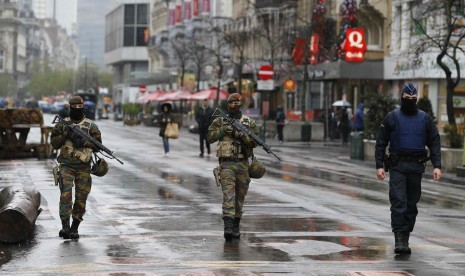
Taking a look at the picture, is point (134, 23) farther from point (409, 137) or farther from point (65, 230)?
point (409, 137)

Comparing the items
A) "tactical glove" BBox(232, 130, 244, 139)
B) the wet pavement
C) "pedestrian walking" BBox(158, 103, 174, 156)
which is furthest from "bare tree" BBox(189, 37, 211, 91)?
"tactical glove" BBox(232, 130, 244, 139)

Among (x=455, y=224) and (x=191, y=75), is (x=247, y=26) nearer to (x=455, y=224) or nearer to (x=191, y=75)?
(x=191, y=75)

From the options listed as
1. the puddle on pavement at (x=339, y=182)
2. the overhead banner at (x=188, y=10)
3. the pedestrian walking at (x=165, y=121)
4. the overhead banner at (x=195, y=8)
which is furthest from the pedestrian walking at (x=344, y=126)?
the overhead banner at (x=188, y=10)

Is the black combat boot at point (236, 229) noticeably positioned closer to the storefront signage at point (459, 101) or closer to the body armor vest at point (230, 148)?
the body armor vest at point (230, 148)

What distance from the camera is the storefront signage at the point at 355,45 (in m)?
53.9

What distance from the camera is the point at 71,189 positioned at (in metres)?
14.0

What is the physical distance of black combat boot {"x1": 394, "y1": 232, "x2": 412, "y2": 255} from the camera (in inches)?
498

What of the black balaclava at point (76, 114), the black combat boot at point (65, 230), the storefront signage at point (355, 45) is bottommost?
the black combat boot at point (65, 230)

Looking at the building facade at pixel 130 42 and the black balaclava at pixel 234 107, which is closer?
the black balaclava at pixel 234 107

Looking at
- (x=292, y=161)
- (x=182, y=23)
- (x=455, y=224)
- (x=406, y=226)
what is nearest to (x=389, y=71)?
(x=292, y=161)

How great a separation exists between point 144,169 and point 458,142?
8.43 metres

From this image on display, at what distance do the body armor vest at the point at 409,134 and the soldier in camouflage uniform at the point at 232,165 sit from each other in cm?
184

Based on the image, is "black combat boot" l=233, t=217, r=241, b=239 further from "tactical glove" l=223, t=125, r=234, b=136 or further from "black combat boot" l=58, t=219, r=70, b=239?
"black combat boot" l=58, t=219, r=70, b=239

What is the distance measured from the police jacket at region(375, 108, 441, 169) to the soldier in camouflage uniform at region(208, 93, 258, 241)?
5.63ft
